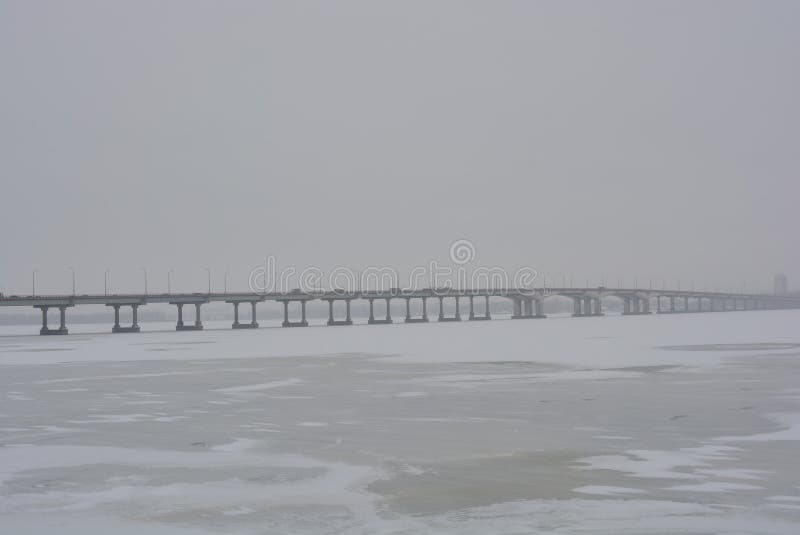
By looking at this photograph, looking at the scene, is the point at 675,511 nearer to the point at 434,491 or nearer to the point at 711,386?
the point at 434,491

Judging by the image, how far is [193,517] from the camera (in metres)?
12.8

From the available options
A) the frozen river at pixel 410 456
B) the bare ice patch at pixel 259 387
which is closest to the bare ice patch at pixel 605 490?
the frozen river at pixel 410 456

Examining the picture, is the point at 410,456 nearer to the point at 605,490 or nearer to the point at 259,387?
the point at 605,490

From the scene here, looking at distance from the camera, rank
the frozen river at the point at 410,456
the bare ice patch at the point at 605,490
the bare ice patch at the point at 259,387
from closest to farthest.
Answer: the frozen river at the point at 410,456, the bare ice patch at the point at 605,490, the bare ice patch at the point at 259,387

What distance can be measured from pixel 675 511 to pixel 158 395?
71.5ft

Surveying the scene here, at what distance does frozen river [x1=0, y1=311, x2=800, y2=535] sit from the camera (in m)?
12.6

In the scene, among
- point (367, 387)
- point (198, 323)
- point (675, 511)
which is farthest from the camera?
point (198, 323)

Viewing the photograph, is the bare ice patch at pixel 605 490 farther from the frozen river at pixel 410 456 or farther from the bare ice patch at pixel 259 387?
the bare ice patch at pixel 259 387

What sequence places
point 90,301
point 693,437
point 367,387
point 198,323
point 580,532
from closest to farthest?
point 580,532 → point 693,437 → point 367,387 → point 90,301 → point 198,323

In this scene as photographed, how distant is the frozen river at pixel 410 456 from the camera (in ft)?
41.2

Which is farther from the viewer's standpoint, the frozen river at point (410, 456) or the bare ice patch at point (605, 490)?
the bare ice patch at point (605, 490)

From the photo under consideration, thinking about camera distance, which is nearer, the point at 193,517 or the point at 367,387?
the point at 193,517

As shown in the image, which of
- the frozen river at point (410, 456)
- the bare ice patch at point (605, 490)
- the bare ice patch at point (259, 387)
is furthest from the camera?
the bare ice patch at point (259, 387)

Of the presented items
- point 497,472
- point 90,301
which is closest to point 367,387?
point 497,472
